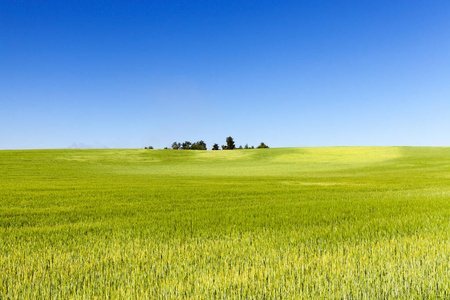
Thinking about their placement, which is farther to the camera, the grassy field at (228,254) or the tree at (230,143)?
the tree at (230,143)

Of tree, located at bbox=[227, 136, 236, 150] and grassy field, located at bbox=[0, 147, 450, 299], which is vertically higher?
tree, located at bbox=[227, 136, 236, 150]

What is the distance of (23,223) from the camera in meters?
7.37

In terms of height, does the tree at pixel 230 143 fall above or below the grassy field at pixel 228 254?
above

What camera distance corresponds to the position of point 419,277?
11.6 feet

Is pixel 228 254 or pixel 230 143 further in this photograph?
pixel 230 143

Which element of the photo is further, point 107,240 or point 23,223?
point 23,223

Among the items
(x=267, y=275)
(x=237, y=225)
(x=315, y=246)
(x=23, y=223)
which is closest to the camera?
(x=267, y=275)

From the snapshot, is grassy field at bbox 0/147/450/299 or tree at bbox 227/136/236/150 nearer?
grassy field at bbox 0/147/450/299

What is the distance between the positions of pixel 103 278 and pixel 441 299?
358 cm

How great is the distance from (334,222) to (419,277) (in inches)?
139

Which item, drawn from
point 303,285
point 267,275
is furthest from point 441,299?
point 267,275

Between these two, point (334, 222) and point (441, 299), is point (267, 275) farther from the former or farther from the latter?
Answer: point (334, 222)

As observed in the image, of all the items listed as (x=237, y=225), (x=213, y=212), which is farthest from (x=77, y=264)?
(x=213, y=212)

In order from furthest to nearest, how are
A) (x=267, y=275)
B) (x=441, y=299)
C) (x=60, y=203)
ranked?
A: (x=60, y=203) → (x=267, y=275) → (x=441, y=299)
